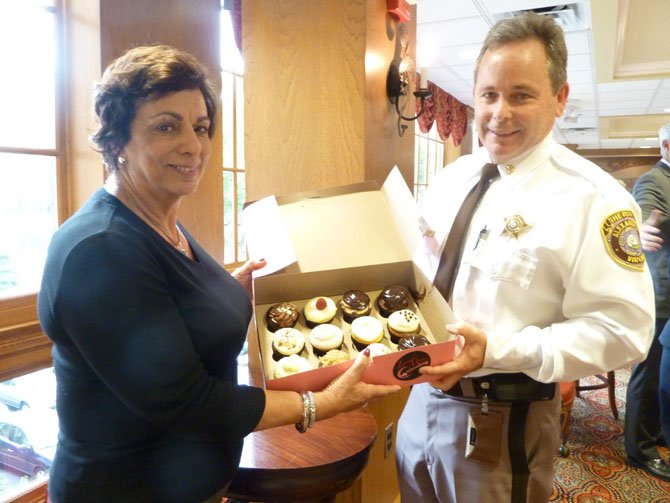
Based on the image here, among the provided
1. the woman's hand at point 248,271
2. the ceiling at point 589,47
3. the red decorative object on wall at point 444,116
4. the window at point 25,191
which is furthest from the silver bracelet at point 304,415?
the red decorative object on wall at point 444,116

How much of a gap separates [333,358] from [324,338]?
0.31 ft

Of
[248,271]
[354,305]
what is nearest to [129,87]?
[248,271]

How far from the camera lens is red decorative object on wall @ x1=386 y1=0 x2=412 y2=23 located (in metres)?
1.91

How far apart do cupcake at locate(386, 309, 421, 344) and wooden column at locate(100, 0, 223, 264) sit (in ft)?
3.11

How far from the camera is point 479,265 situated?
1.12 metres

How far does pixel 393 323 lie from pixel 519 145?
2.00ft

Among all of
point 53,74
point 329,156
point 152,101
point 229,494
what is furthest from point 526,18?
point 53,74

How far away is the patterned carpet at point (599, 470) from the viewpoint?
7.85 feet

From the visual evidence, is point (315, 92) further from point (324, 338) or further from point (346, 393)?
point (346, 393)

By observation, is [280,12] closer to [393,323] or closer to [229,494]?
[393,323]

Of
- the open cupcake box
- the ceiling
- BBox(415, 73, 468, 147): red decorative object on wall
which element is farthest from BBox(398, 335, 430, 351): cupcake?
BBox(415, 73, 468, 147): red decorative object on wall

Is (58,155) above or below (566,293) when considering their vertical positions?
above

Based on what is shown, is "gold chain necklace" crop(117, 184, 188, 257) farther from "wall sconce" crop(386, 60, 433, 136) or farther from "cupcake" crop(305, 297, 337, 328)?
"wall sconce" crop(386, 60, 433, 136)

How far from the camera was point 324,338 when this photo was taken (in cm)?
138
